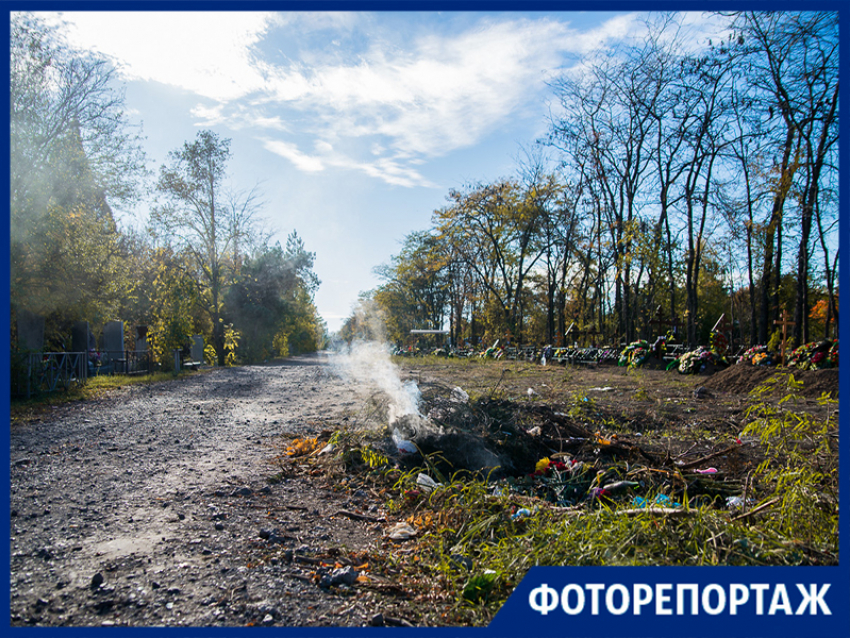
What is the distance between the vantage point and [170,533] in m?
3.05

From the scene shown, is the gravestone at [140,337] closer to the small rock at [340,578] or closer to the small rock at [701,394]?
the small rock at [701,394]

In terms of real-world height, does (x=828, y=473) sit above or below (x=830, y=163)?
below

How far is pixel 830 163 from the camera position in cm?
1355

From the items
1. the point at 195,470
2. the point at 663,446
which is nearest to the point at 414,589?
the point at 195,470

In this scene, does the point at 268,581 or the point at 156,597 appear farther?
the point at 268,581

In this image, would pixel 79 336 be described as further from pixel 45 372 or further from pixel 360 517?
pixel 360 517

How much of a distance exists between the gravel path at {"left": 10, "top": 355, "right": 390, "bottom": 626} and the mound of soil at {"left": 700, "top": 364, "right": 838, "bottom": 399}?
356 inches

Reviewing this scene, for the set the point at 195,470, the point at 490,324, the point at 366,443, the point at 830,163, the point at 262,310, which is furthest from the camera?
the point at 490,324

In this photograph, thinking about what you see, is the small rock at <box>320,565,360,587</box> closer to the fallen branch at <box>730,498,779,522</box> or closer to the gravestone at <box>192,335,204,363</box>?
the fallen branch at <box>730,498,779,522</box>

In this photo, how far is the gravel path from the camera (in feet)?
7.38

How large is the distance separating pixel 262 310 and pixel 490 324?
14.9 meters

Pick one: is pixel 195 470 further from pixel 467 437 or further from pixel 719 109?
pixel 719 109

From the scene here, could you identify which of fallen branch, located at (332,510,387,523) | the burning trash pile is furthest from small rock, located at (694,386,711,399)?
fallen branch, located at (332,510,387,523)

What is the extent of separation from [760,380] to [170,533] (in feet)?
37.8
